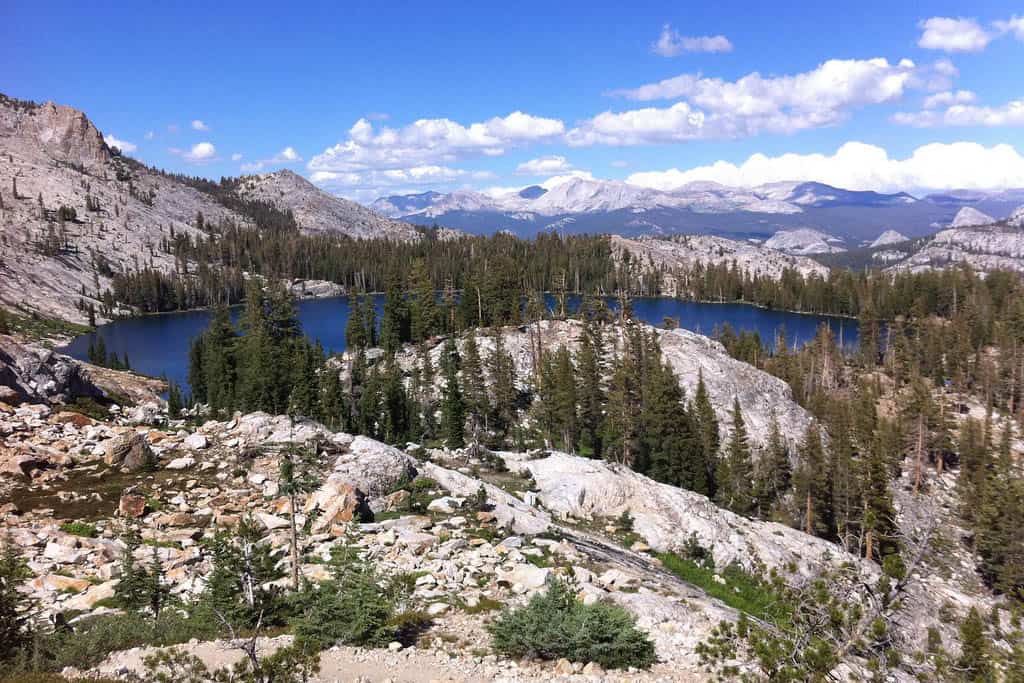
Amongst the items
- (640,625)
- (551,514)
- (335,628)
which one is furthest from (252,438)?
(640,625)

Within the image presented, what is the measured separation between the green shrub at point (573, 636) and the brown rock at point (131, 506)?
62.3 ft

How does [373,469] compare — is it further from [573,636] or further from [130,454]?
[573,636]

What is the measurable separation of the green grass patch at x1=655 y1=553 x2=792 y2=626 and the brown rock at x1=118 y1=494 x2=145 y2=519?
2684 centimetres

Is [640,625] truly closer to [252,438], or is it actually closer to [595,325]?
[252,438]

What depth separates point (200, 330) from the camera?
141500mm

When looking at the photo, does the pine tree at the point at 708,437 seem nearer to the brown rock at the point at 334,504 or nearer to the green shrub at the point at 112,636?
the brown rock at the point at 334,504

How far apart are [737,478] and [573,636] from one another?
50.1m

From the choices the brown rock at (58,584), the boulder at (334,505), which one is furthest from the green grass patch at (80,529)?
the boulder at (334,505)

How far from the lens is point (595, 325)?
88.9 m

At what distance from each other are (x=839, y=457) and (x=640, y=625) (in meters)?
50.3

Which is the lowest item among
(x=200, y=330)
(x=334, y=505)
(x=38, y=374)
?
(x=200, y=330)

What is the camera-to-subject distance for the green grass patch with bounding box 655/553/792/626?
30172mm

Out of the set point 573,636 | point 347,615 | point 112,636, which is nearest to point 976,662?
point 573,636

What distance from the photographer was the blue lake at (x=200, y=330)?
414 feet
